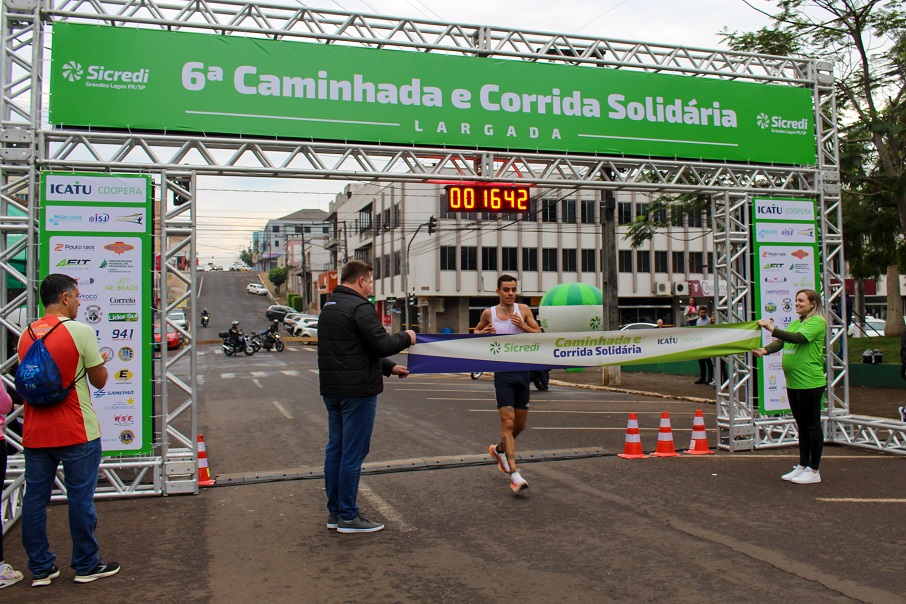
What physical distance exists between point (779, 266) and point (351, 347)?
6.60 m

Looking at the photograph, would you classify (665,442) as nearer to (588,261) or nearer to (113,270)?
(113,270)

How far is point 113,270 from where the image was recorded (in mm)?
7414

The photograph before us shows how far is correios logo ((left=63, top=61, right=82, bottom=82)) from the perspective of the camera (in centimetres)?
750

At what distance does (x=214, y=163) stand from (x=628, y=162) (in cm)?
519

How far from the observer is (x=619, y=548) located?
5582 mm

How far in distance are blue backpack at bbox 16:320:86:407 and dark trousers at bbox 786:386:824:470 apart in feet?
22.6

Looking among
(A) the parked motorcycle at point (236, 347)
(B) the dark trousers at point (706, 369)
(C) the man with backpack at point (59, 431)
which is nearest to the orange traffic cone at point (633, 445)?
(C) the man with backpack at point (59, 431)

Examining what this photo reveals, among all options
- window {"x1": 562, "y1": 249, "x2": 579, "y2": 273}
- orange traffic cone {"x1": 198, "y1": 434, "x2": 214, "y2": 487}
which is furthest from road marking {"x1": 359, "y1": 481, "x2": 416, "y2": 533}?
window {"x1": 562, "y1": 249, "x2": 579, "y2": 273}

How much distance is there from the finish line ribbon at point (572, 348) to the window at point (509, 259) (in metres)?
44.1

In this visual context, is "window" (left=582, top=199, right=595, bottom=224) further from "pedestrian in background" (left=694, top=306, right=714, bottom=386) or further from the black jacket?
the black jacket

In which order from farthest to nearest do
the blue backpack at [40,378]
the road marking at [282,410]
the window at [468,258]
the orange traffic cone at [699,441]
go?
the window at [468,258] < the road marking at [282,410] < the orange traffic cone at [699,441] < the blue backpack at [40,378]

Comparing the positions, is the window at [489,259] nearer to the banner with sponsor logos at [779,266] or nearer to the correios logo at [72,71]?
the banner with sponsor logos at [779,266]

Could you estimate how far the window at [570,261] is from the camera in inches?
2159

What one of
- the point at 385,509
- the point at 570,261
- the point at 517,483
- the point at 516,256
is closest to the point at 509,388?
the point at 517,483
